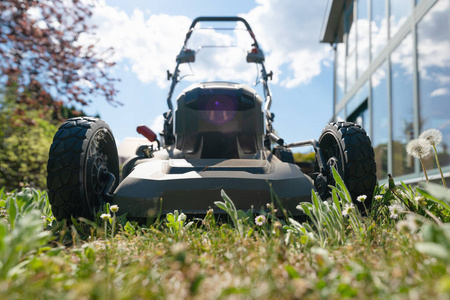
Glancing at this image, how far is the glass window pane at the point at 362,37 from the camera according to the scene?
10.8m

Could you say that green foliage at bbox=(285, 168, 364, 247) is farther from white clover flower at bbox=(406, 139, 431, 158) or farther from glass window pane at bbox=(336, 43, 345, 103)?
glass window pane at bbox=(336, 43, 345, 103)

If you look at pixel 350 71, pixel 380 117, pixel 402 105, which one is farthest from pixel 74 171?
pixel 350 71

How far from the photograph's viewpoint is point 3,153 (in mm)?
9664

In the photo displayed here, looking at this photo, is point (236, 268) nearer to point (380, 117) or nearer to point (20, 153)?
point (380, 117)

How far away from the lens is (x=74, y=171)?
2.27m

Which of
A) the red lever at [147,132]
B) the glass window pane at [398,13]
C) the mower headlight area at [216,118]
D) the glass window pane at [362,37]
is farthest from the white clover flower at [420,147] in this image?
the glass window pane at [362,37]

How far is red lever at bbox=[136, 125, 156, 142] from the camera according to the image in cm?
367

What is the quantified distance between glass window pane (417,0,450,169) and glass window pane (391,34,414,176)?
55 centimetres

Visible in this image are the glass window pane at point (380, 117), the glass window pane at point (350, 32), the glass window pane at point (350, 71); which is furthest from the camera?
the glass window pane at point (350, 71)

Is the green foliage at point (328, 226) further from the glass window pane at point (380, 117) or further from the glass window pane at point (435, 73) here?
the glass window pane at point (380, 117)

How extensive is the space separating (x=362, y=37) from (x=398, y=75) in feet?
12.0

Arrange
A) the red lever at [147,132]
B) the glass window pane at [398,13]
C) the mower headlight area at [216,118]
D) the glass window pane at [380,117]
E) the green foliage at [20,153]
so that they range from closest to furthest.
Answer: the mower headlight area at [216,118] < the red lever at [147,132] < the glass window pane at [398,13] < the glass window pane at [380,117] < the green foliage at [20,153]

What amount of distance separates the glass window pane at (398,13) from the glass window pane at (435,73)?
90cm

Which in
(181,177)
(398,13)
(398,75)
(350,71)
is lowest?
(181,177)
